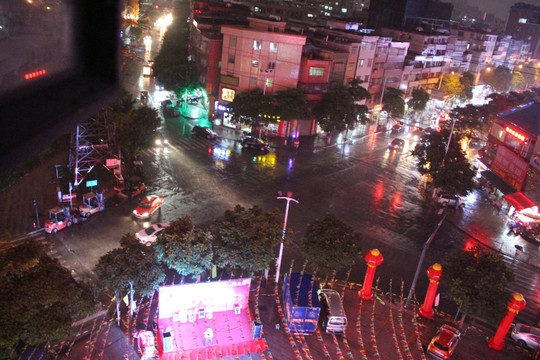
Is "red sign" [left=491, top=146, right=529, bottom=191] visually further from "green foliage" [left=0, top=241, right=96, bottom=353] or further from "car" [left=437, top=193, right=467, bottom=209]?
"green foliage" [left=0, top=241, right=96, bottom=353]

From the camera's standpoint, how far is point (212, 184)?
27.1 m

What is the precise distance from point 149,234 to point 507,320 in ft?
49.5

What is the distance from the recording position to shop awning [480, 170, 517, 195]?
92.6ft

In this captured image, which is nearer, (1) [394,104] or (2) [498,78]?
(1) [394,104]

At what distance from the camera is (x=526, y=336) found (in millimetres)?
16516

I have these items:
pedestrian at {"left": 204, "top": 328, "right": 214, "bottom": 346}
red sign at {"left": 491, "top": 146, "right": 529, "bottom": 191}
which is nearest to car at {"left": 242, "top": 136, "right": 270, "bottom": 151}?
red sign at {"left": 491, "top": 146, "right": 529, "bottom": 191}

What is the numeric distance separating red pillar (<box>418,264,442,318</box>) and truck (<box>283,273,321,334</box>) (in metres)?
4.63

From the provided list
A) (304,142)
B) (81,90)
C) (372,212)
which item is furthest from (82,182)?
(81,90)

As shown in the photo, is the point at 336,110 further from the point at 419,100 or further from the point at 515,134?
the point at 419,100

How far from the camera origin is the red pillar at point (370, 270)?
17359mm

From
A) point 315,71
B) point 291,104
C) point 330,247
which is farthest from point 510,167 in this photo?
point 330,247

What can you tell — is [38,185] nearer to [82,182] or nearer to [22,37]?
[82,182]

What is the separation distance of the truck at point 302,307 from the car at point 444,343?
4.21 m

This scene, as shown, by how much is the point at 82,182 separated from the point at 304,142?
19.6m
